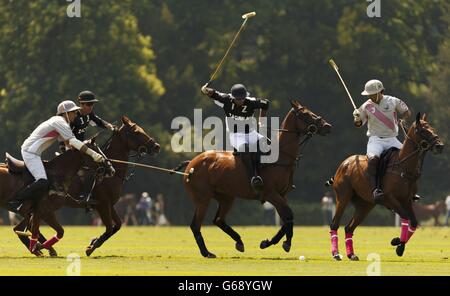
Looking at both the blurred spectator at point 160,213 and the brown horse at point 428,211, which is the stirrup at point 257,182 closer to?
the brown horse at point 428,211

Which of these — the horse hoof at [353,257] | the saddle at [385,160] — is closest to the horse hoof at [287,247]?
the horse hoof at [353,257]

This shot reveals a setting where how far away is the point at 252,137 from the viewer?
23.2m

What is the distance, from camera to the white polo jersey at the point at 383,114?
74.2ft

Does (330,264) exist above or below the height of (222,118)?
above

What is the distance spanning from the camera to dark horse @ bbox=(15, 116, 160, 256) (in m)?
22.6

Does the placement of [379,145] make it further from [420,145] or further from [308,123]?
[308,123]

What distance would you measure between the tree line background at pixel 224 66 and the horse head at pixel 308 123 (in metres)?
30.1

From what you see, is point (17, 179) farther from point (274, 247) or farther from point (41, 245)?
point (274, 247)

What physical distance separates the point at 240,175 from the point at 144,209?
31002mm

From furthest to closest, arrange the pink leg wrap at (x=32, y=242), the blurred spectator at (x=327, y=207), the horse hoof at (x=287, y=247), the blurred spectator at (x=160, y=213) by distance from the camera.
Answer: the blurred spectator at (x=160, y=213) < the blurred spectator at (x=327, y=207) < the horse hoof at (x=287, y=247) < the pink leg wrap at (x=32, y=242)

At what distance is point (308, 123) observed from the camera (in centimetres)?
2283
